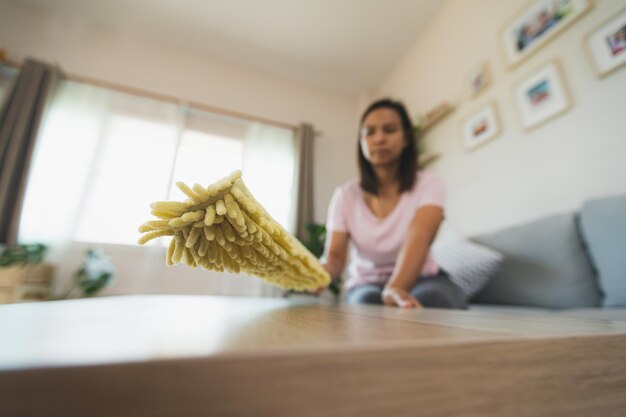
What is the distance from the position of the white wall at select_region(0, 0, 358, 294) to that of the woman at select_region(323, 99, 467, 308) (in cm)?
166

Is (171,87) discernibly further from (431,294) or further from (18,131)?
(431,294)

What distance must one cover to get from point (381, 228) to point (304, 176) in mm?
1894

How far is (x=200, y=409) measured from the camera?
0.28 ft

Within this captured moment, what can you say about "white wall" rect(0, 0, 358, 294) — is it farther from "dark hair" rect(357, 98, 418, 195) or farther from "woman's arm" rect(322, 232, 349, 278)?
"dark hair" rect(357, 98, 418, 195)

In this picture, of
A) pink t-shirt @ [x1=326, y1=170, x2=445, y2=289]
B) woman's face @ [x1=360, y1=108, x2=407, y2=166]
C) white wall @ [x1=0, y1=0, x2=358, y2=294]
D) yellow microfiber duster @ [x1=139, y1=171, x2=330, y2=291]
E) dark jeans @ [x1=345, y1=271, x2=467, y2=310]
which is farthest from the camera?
white wall @ [x1=0, y1=0, x2=358, y2=294]

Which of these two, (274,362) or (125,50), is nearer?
(274,362)

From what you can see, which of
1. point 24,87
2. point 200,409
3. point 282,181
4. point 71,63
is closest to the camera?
point 200,409

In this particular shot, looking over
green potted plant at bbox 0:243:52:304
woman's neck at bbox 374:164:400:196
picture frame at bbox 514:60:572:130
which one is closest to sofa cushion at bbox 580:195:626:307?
picture frame at bbox 514:60:572:130

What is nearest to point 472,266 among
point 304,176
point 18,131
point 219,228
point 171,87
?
point 219,228

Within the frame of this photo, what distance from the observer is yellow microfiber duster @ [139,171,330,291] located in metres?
0.26

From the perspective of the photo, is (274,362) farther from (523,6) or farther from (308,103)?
(308,103)

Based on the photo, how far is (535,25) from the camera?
152 centimetres

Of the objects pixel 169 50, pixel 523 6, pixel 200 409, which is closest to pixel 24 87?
pixel 169 50

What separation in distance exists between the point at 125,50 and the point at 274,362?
11.6ft
